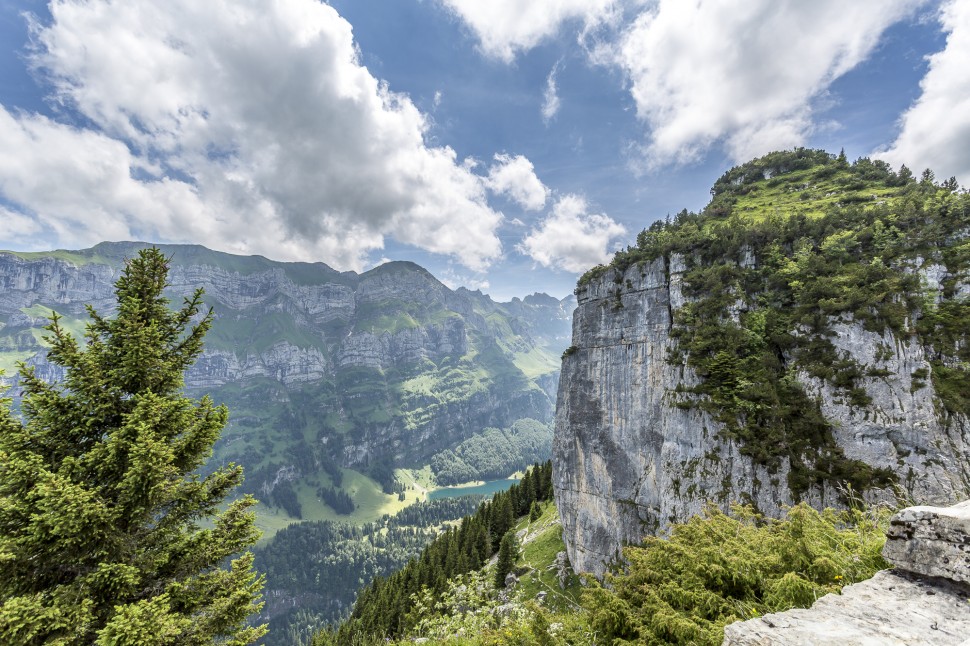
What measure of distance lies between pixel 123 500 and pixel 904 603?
53.4ft

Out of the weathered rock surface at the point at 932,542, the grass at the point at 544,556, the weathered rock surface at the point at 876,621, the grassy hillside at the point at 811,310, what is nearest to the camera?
the weathered rock surface at the point at 876,621

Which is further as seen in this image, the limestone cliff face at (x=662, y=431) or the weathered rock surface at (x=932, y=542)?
the limestone cliff face at (x=662, y=431)

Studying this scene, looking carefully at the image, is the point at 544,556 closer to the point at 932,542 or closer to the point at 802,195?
the point at 932,542

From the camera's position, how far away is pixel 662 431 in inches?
1560

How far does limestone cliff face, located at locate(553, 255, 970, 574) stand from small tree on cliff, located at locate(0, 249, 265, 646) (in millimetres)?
30628

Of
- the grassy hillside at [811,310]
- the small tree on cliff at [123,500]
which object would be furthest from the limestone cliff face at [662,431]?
the small tree on cliff at [123,500]

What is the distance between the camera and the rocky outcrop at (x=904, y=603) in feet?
18.7

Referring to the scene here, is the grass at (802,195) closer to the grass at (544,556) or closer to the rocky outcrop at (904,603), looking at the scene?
the rocky outcrop at (904,603)

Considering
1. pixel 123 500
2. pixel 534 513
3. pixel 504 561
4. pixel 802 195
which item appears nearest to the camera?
pixel 123 500

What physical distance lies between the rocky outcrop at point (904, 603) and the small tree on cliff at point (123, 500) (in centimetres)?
1142

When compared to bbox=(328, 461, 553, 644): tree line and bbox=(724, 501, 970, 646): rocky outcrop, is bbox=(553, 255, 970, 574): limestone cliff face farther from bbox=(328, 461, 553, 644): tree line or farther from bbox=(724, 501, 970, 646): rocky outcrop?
bbox=(724, 501, 970, 646): rocky outcrop

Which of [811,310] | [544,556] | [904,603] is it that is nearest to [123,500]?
[904,603]

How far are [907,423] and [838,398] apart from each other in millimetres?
3917

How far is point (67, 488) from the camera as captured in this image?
23.7ft
